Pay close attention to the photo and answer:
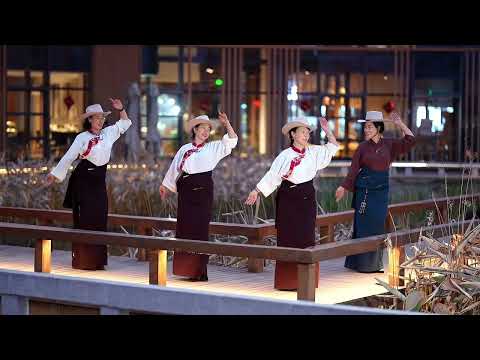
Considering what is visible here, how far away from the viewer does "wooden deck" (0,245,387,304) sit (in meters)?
10.0

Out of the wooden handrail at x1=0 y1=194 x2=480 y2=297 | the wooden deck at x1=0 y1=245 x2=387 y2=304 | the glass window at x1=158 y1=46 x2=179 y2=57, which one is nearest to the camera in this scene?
the wooden handrail at x1=0 y1=194 x2=480 y2=297

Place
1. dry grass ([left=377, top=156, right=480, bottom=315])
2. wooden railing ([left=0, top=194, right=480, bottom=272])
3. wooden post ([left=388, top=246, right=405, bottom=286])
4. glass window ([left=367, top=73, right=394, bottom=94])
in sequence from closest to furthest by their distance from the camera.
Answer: dry grass ([left=377, top=156, right=480, bottom=315]) → wooden post ([left=388, top=246, right=405, bottom=286]) → wooden railing ([left=0, top=194, right=480, bottom=272]) → glass window ([left=367, top=73, right=394, bottom=94])

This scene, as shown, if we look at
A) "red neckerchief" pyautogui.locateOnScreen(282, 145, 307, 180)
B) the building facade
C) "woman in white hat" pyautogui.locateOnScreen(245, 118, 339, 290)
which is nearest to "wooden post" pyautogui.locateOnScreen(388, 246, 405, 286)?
"woman in white hat" pyautogui.locateOnScreen(245, 118, 339, 290)

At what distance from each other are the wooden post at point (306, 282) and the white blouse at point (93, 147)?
122 inches

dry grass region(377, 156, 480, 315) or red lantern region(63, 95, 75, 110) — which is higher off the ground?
red lantern region(63, 95, 75, 110)

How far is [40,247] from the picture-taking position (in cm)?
1039

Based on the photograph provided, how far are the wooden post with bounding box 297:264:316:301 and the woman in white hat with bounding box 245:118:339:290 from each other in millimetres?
1167

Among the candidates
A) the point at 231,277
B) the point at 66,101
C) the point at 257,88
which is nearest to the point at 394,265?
the point at 231,277

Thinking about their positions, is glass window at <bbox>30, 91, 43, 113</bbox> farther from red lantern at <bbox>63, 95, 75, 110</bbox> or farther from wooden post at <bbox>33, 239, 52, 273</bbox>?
wooden post at <bbox>33, 239, 52, 273</bbox>

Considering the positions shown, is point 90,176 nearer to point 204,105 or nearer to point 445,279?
point 445,279

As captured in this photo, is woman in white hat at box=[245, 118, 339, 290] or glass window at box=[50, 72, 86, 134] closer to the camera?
woman in white hat at box=[245, 118, 339, 290]

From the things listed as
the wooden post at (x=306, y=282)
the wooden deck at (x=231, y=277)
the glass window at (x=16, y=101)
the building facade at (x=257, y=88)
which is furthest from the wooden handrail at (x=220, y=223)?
the glass window at (x=16, y=101)
